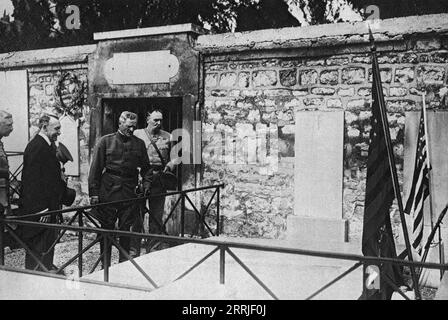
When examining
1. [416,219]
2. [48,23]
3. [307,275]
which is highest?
[48,23]

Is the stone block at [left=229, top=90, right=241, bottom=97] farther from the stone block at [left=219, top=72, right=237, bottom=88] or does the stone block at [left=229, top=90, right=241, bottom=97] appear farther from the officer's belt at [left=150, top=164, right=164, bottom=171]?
the officer's belt at [left=150, top=164, right=164, bottom=171]

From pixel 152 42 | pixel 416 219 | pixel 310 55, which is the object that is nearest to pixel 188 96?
pixel 152 42

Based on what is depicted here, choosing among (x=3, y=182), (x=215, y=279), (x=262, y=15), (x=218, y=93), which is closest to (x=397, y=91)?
(x=218, y=93)

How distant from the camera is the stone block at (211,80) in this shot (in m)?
6.98

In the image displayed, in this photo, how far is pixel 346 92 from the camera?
6.17m

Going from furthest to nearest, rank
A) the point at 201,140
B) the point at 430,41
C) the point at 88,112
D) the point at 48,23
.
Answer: the point at 48,23
the point at 88,112
the point at 201,140
the point at 430,41

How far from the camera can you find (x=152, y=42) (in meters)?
7.41

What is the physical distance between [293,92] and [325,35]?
2.66 ft

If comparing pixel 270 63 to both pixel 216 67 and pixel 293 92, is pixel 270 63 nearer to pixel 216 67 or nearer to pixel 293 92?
pixel 293 92

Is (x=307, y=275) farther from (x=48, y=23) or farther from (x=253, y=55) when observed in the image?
(x=48, y=23)

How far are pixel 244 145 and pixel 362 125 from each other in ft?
5.21

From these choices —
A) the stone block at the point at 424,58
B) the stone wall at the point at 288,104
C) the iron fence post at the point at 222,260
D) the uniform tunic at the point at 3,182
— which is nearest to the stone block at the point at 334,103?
the stone wall at the point at 288,104

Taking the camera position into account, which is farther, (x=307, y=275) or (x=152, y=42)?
(x=152, y=42)

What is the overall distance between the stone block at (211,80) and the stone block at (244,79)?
0.37 meters
